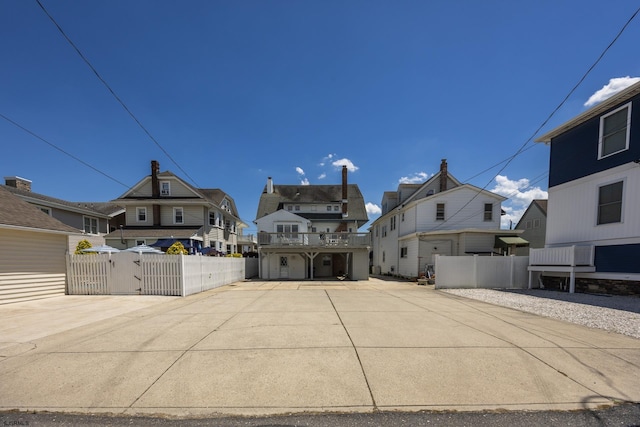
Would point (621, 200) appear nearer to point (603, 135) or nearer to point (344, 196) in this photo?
point (603, 135)

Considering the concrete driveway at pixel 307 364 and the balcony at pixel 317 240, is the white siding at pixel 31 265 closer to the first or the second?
the concrete driveway at pixel 307 364

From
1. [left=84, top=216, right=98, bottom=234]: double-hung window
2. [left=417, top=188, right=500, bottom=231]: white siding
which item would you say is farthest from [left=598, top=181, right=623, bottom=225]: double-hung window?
[left=84, top=216, right=98, bottom=234]: double-hung window

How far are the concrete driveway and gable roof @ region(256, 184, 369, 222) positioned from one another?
22.0 metres

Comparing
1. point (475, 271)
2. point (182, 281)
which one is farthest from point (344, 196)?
point (182, 281)

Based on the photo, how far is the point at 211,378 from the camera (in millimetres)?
3461

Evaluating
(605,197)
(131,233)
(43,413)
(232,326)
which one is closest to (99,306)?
(232,326)

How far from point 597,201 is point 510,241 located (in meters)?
6.04

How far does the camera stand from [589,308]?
26.3 ft

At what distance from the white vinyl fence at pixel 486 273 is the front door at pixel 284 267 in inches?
432

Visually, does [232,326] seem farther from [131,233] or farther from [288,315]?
[131,233]

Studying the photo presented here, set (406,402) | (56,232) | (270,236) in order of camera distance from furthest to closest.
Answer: (270,236) < (56,232) < (406,402)

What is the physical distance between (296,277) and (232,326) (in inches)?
566

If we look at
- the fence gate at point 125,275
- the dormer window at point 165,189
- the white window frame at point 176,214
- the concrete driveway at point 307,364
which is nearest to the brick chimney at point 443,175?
the concrete driveway at point 307,364

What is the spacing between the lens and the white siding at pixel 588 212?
9883 mm
